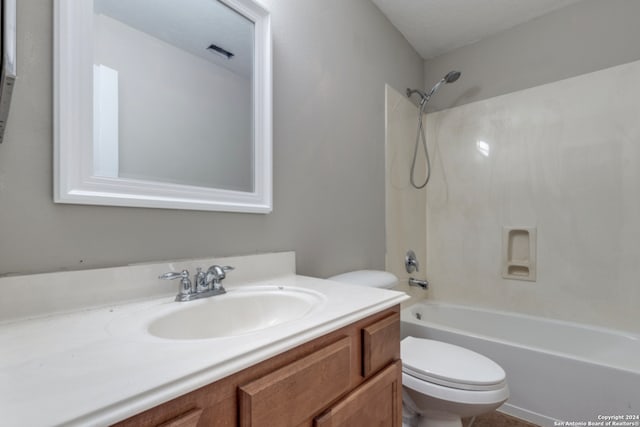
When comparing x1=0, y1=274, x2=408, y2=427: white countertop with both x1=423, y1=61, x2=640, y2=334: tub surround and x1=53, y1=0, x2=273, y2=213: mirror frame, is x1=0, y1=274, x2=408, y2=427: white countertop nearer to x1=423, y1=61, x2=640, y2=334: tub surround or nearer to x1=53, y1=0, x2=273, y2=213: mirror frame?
x1=53, y1=0, x2=273, y2=213: mirror frame

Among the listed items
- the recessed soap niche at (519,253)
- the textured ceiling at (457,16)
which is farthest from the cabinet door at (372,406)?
the textured ceiling at (457,16)

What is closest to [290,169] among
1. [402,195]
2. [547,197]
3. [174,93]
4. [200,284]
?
[174,93]

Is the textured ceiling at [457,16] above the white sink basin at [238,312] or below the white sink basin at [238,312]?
above

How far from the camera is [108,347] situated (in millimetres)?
482

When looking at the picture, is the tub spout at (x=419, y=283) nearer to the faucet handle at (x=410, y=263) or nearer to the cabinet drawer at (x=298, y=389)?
the faucet handle at (x=410, y=263)

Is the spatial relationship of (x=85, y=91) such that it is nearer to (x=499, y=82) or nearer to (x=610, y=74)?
(x=499, y=82)

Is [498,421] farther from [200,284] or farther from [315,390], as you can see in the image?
[200,284]

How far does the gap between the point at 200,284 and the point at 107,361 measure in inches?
16.1

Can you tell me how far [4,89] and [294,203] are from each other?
88 centimetres

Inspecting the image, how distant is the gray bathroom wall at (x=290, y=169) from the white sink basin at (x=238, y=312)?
0.59 feet

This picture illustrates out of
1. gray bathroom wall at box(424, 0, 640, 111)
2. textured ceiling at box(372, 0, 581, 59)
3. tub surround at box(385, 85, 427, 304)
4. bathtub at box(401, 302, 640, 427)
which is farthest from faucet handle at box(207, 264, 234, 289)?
gray bathroom wall at box(424, 0, 640, 111)

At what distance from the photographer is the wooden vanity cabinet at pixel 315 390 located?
1.40 feet

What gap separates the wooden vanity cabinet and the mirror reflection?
62 centimetres

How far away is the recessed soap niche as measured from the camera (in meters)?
1.95
